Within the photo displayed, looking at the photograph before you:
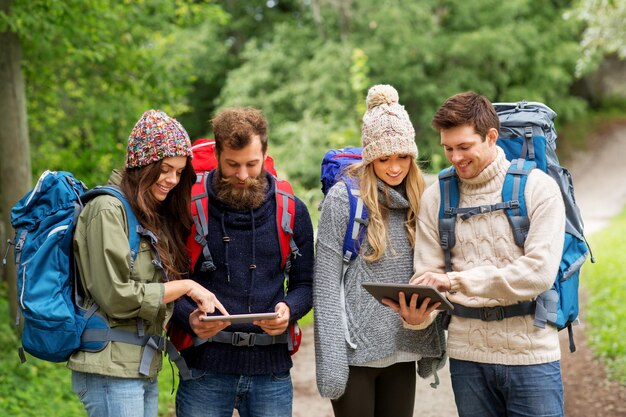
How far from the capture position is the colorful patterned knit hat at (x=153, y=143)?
3062mm

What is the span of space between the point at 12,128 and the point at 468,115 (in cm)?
602

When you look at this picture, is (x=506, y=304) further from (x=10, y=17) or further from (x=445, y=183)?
(x=10, y=17)

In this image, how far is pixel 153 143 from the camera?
3.06m

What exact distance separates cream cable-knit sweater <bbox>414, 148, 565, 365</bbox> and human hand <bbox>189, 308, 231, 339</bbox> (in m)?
0.88

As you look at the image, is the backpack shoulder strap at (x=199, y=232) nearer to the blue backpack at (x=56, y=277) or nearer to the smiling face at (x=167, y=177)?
the smiling face at (x=167, y=177)

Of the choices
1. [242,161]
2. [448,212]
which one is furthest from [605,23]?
[242,161]

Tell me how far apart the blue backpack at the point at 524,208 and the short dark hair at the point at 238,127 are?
85 centimetres

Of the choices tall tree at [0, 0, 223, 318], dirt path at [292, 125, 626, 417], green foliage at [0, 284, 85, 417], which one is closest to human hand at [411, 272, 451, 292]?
dirt path at [292, 125, 626, 417]

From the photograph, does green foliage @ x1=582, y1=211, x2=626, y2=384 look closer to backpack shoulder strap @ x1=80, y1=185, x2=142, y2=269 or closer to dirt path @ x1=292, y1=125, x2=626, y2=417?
dirt path @ x1=292, y1=125, x2=626, y2=417

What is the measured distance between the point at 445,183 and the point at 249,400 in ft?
4.29

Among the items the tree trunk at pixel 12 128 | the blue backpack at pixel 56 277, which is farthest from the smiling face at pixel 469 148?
the tree trunk at pixel 12 128

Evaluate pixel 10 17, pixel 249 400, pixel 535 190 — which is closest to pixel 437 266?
pixel 535 190

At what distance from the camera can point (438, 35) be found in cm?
2264

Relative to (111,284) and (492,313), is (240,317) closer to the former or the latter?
(111,284)
